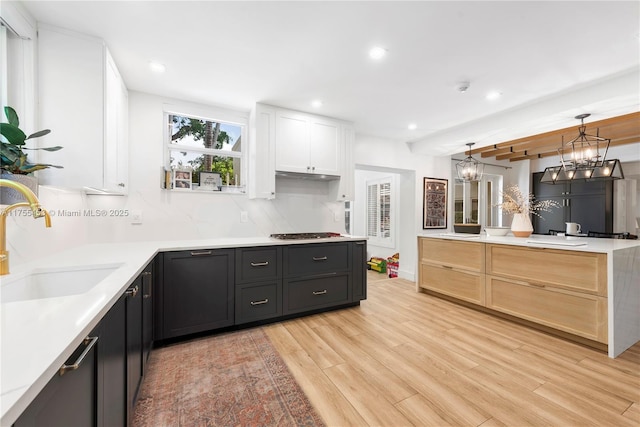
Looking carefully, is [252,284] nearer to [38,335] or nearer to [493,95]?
[38,335]

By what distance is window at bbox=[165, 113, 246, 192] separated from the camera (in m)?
3.08

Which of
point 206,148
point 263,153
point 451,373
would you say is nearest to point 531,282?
point 451,373

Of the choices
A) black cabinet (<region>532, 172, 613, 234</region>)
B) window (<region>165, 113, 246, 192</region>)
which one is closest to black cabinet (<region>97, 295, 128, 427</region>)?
window (<region>165, 113, 246, 192</region>)

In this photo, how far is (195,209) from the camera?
121 inches

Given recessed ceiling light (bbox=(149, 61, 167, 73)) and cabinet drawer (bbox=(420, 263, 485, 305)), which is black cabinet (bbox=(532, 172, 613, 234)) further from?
recessed ceiling light (bbox=(149, 61, 167, 73))

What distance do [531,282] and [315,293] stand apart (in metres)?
2.22

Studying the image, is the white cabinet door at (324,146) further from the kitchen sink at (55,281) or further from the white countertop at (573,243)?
the kitchen sink at (55,281)

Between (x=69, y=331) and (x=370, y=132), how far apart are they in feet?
13.4

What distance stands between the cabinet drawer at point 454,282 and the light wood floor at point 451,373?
11.8 inches

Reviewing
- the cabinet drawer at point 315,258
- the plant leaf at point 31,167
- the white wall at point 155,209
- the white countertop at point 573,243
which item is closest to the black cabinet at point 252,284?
the cabinet drawer at point 315,258

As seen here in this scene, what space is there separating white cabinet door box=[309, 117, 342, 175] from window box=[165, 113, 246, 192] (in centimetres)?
87

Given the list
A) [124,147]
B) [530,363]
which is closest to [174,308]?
[124,147]

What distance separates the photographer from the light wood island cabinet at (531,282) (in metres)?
2.38

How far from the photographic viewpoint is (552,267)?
2.63 m
